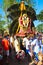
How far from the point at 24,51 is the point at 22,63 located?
0.92m

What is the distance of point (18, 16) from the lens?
49.7 feet

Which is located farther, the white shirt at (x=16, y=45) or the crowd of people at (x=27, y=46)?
the white shirt at (x=16, y=45)

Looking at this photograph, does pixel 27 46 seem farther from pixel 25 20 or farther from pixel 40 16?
pixel 40 16

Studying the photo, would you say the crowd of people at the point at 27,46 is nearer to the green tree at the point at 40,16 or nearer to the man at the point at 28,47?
the man at the point at 28,47

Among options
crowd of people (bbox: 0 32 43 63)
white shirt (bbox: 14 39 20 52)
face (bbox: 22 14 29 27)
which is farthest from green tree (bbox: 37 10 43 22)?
white shirt (bbox: 14 39 20 52)

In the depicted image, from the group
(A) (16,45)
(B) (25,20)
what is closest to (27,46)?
(A) (16,45)

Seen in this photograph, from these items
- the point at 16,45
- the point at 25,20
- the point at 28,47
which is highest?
the point at 25,20

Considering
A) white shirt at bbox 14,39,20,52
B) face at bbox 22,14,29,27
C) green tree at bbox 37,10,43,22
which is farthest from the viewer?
green tree at bbox 37,10,43,22

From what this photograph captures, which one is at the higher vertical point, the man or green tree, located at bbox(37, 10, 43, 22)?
green tree, located at bbox(37, 10, 43, 22)

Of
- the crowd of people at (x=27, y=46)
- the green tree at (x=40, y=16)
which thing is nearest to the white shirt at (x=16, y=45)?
the crowd of people at (x=27, y=46)

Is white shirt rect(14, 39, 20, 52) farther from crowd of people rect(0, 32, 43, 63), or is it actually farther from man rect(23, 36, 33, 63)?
man rect(23, 36, 33, 63)

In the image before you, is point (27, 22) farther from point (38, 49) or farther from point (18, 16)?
point (38, 49)

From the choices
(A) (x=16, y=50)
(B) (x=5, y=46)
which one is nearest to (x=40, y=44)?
(A) (x=16, y=50)

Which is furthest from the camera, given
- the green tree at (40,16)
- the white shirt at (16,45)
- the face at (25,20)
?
the green tree at (40,16)
